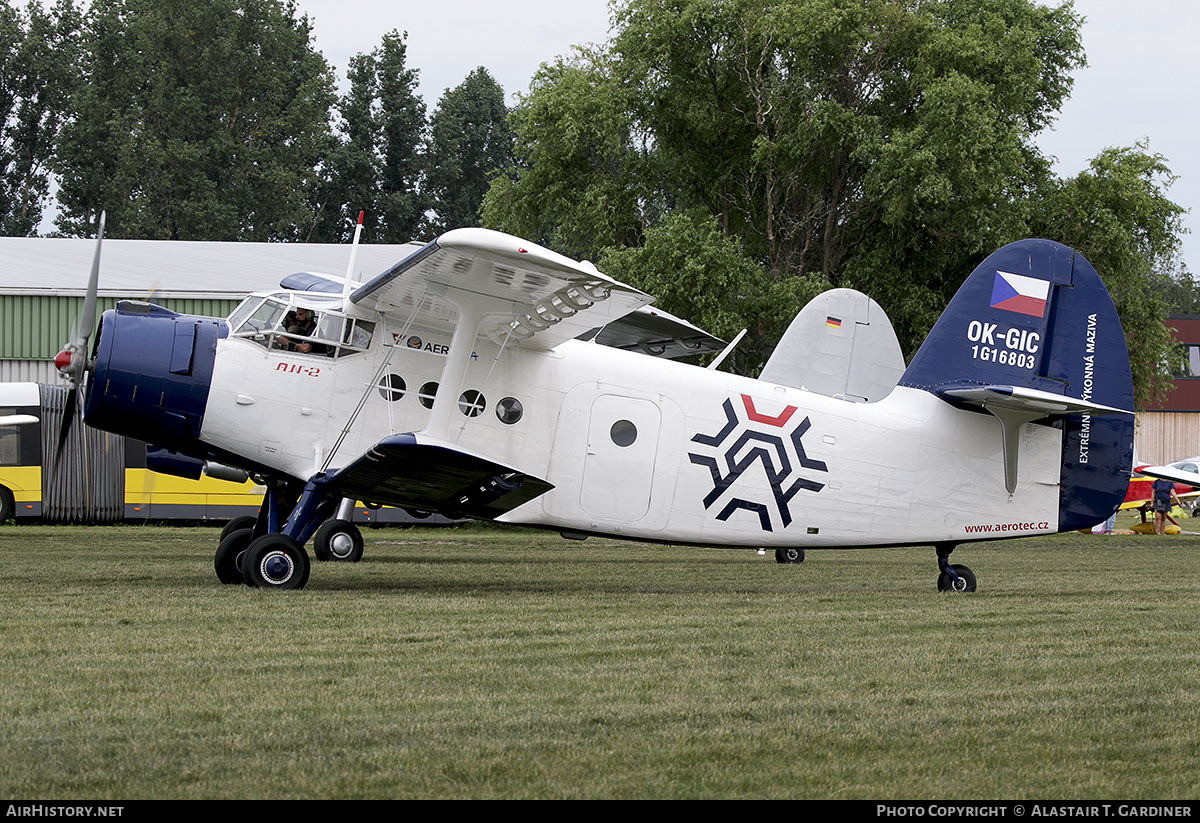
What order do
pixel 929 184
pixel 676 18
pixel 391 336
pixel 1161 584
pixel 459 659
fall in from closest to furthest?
pixel 459 659
pixel 391 336
pixel 1161 584
pixel 929 184
pixel 676 18

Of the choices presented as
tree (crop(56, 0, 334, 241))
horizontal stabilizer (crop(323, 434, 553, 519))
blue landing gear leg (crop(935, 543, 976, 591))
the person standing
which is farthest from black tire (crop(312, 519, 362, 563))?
tree (crop(56, 0, 334, 241))

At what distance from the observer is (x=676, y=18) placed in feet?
95.1

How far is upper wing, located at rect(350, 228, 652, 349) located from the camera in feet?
32.4

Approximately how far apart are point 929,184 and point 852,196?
3.47m

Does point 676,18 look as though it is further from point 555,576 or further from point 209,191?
point 209,191

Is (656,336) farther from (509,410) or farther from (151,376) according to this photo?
(151,376)

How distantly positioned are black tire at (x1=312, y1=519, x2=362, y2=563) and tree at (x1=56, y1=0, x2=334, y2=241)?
43621mm

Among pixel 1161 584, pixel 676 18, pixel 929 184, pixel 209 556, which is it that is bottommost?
pixel 209 556

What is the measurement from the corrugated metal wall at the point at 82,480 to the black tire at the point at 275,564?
2011 cm

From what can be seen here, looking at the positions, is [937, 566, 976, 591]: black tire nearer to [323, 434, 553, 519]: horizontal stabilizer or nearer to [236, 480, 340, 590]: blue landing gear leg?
[323, 434, 553, 519]: horizontal stabilizer

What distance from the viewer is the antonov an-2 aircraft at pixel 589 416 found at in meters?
11.4

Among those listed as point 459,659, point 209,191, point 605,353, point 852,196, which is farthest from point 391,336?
point 209,191

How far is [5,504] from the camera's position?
29734 mm

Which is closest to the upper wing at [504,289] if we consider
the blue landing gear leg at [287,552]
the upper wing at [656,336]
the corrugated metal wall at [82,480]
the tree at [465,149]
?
the blue landing gear leg at [287,552]
